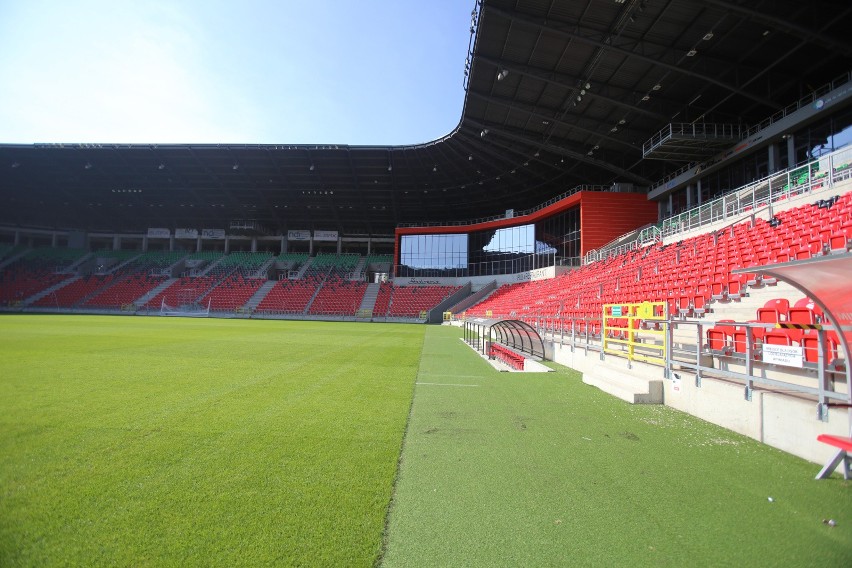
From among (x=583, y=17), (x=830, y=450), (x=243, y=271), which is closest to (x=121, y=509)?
(x=830, y=450)

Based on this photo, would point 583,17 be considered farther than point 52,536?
Yes

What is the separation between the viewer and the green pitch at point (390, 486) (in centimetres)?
242

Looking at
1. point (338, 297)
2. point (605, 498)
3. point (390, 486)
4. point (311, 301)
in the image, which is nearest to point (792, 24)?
point (605, 498)

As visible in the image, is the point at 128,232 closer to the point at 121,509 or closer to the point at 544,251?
the point at 544,251

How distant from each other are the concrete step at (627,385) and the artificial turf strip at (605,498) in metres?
0.92

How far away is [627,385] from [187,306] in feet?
169

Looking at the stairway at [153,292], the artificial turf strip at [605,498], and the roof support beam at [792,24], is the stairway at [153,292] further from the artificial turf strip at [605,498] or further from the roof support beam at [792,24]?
the roof support beam at [792,24]

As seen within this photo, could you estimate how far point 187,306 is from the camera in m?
47.6

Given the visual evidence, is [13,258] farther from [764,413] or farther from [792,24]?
[792,24]

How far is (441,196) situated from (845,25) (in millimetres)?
35906

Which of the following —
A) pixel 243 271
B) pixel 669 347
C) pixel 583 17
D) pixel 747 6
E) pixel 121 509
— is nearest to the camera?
pixel 121 509

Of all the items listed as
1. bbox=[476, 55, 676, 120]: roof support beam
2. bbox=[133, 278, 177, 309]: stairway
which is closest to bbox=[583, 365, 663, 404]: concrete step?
bbox=[476, 55, 676, 120]: roof support beam

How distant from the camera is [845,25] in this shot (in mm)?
16562

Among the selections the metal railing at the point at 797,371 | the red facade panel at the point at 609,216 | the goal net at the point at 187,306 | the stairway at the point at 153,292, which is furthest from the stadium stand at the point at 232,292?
the metal railing at the point at 797,371
